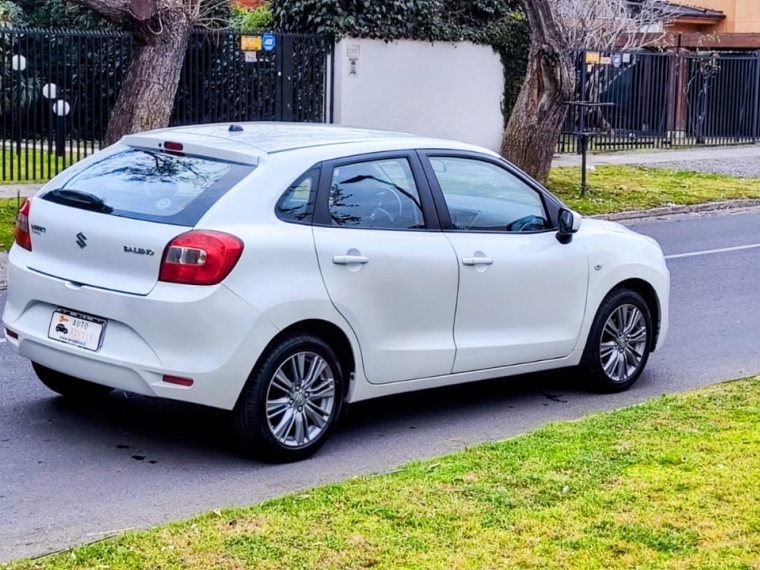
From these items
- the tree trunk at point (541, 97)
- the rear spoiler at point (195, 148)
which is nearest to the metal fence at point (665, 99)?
the tree trunk at point (541, 97)

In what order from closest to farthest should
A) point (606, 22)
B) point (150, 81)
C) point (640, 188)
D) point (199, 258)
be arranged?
point (199, 258) → point (150, 81) → point (640, 188) → point (606, 22)

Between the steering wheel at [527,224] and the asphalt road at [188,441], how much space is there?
3.63 feet

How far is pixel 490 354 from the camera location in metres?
7.31

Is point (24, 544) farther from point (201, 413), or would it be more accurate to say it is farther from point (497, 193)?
point (497, 193)

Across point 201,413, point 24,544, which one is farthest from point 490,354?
point 24,544

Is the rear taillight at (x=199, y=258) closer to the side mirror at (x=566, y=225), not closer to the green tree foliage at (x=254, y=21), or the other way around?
the side mirror at (x=566, y=225)

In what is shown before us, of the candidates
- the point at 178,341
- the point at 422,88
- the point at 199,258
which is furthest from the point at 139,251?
the point at 422,88

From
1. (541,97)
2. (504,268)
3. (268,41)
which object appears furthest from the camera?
(268,41)

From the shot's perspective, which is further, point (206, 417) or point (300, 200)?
point (206, 417)

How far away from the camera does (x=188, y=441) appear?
6723 mm

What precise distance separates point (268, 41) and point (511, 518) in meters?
16.1

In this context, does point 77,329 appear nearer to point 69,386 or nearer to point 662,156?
point 69,386

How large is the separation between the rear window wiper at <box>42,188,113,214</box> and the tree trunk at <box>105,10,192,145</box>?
881 centimetres

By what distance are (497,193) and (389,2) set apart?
593 inches
